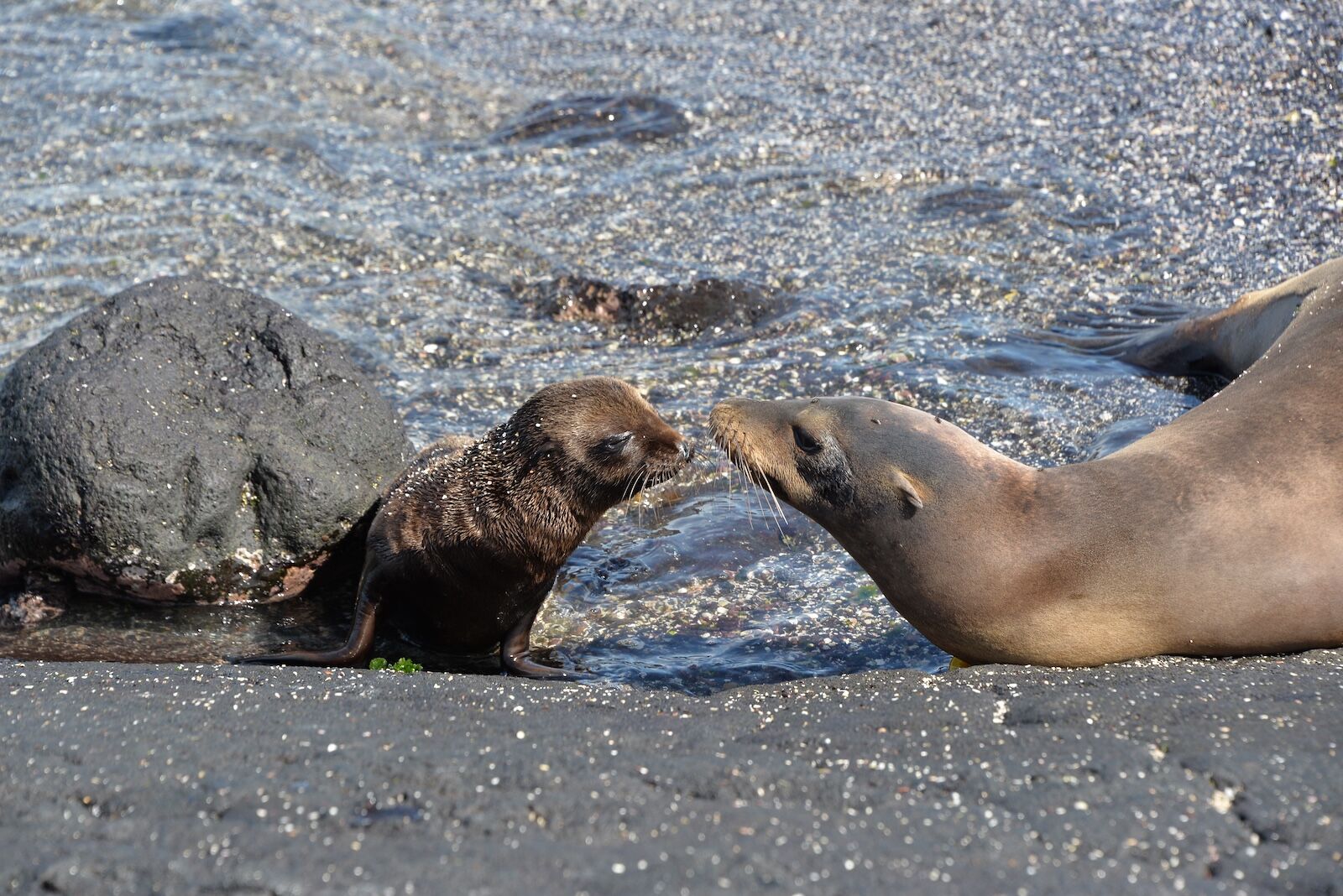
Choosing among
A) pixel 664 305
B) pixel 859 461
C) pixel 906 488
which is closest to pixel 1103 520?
pixel 906 488

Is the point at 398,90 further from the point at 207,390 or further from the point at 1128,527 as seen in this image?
the point at 1128,527

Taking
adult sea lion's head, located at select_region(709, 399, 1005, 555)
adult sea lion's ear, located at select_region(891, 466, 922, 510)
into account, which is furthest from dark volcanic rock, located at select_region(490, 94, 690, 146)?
adult sea lion's ear, located at select_region(891, 466, 922, 510)

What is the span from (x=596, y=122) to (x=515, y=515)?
23.7 ft

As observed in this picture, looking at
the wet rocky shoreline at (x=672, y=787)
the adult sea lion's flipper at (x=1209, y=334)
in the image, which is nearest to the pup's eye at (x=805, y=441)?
the wet rocky shoreline at (x=672, y=787)

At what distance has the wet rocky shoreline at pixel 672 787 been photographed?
9.43ft

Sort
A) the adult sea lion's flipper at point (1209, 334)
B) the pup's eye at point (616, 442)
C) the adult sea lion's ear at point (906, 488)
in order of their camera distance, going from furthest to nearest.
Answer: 1. the adult sea lion's flipper at point (1209, 334)
2. the pup's eye at point (616, 442)
3. the adult sea lion's ear at point (906, 488)

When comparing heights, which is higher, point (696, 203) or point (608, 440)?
point (696, 203)

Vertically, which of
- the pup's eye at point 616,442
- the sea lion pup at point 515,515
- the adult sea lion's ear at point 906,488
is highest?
the adult sea lion's ear at point 906,488

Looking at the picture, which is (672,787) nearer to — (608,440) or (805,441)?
(805,441)

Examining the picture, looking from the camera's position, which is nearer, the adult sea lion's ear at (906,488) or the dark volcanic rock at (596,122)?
the adult sea lion's ear at (906,488)

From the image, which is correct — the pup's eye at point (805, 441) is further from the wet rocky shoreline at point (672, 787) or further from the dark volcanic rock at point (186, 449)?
the dark volcanic rock at point (186, 449)

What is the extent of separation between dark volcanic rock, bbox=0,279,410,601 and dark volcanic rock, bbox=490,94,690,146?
603cm

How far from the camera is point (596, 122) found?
12141 mm

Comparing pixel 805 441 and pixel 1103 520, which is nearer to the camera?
pixel 1103 520
